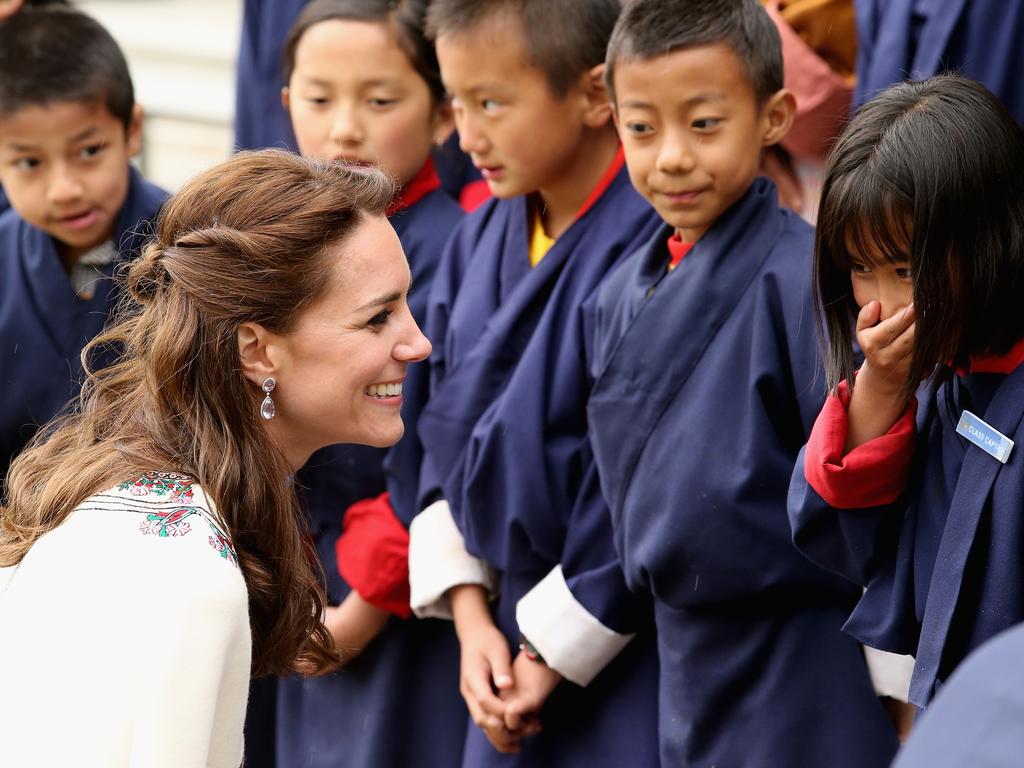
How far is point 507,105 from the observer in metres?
2.73

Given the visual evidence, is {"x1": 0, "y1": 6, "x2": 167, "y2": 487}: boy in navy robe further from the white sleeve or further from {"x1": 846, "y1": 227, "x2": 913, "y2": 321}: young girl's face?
{"x1": 846, "y1": 227, "x2": 913, "y2": 321}: young girl's face

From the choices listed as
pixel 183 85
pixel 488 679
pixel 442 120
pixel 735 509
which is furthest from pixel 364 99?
pixel 183 85

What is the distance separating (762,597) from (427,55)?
1.44 metres

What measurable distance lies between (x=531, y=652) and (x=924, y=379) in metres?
0.97

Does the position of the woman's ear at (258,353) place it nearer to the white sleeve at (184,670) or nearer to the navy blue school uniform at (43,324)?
the white sleeve at (184,670)

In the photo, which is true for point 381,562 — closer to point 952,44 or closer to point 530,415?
point 530,415

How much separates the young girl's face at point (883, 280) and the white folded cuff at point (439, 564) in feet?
3.50

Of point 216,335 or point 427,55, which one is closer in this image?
point 216,335

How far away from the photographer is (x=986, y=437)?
1.78m

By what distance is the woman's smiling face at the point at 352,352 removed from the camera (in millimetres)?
2195

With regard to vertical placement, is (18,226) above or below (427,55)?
below

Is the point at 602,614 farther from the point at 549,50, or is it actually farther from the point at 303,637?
the point at 549,50

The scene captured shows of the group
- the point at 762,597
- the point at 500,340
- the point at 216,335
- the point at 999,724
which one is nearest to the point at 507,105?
the point at 500,340

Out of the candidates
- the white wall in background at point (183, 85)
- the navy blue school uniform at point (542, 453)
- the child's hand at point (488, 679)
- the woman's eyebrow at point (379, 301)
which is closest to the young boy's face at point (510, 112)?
the navy blue school uniform at point (542, 453)
